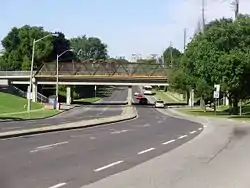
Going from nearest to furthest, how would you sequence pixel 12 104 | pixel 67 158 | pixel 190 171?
pixel 190 171
pixel 67 158
pixel 12 104

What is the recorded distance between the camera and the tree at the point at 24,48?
154625 millimetres

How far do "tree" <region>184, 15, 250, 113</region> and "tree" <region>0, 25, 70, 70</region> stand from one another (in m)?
87.2

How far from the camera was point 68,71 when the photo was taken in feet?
389

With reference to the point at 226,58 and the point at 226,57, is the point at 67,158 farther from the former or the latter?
the point at 226,57

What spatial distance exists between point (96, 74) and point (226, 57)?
185ft

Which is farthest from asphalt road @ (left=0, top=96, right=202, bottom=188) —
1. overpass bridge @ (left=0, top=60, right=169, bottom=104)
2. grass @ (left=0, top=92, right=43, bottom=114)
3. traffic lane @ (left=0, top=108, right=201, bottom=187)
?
overpass bridge @ (left=0, top=60, right=169, bottom=104)

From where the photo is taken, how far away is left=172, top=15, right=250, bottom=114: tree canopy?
62719mm

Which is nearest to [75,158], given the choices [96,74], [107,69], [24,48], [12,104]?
[12,104]

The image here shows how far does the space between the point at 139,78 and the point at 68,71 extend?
49.0 feet

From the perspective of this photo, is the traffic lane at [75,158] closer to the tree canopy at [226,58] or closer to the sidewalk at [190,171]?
the sidewalk at [190,171]

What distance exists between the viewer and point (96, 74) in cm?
11656

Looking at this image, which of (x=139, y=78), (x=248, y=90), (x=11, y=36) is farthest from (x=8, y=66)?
(x=248, y=90)

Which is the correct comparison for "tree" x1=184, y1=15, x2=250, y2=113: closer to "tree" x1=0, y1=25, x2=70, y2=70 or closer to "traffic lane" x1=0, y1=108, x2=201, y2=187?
"traffic lane" x1=0, y1=108, x2=201, y2=187

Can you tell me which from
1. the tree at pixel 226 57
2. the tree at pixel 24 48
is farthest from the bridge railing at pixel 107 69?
the tree at pixel 226 57
